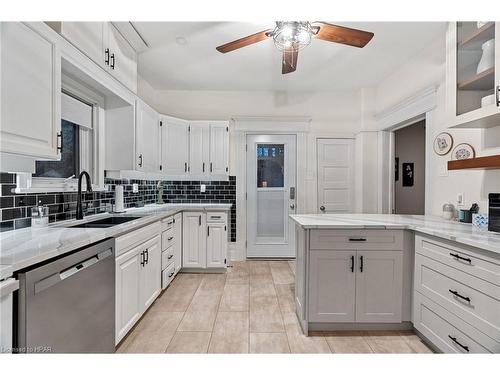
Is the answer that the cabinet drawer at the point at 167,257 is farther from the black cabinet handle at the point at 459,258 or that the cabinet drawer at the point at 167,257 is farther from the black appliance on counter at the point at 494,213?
the black appliance on counter at the point at 494,213

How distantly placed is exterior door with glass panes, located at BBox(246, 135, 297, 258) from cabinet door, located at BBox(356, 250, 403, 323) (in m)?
2.20

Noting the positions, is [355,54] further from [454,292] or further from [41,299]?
[41,299]

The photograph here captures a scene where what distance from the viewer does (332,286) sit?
6.79 feet

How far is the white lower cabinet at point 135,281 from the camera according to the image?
183 cm

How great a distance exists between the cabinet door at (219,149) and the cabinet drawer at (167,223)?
115 centimetres

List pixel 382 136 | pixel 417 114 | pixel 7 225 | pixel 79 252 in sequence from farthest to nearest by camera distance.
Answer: pixel 382 136 < pixel 417 114 < pixel 7 225 < pixel 79 252

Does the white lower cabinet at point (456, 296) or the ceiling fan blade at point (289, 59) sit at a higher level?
the ceiling fan blade at point (289, 59)

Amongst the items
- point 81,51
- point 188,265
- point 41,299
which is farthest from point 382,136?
point 41,299

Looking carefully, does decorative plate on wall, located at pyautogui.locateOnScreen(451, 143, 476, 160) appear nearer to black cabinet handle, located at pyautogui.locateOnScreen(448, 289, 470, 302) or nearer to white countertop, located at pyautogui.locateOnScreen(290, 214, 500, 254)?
white countertop, located at pyautogui.locateOnScreen(290, 214, 500, 254)

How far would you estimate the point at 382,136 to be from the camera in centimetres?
389

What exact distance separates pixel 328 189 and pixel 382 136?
1127mm

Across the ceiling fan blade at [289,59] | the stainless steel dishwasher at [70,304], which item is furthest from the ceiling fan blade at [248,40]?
the stainless steel dishwasher at [70,304]

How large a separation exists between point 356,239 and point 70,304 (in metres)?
1.91

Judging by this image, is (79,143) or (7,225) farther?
(79,143)
